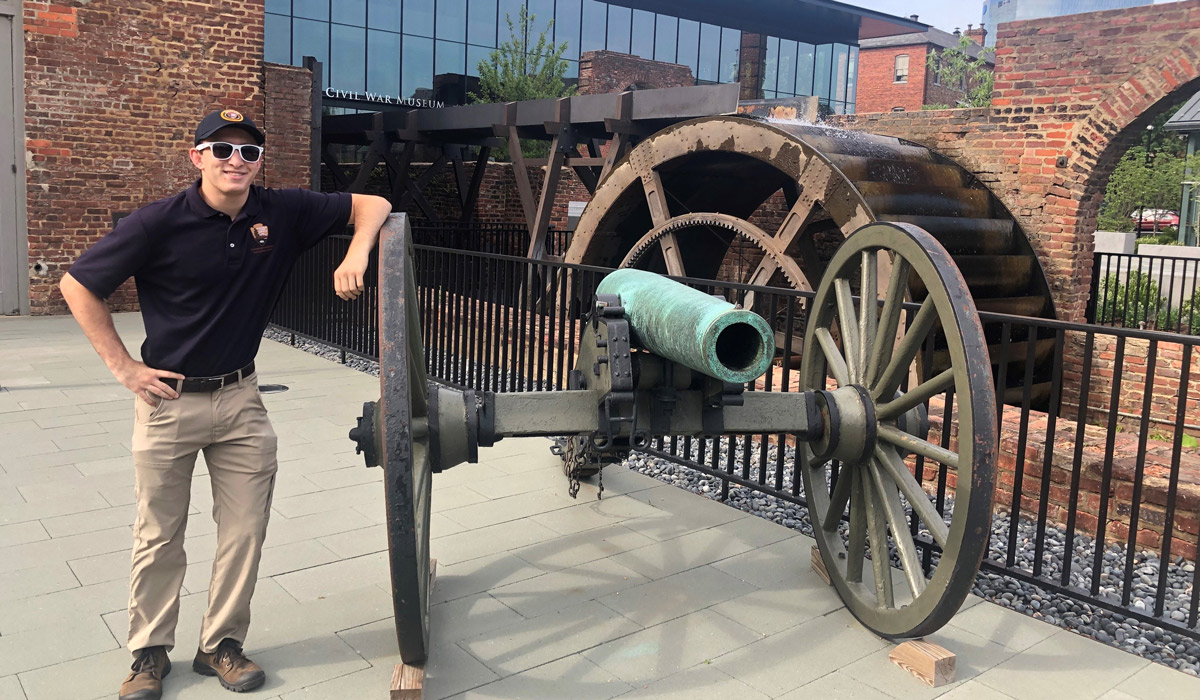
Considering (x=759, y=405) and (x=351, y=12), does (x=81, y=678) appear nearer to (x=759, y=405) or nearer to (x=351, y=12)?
(x=759, y=405)

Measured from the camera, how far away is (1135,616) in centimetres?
341

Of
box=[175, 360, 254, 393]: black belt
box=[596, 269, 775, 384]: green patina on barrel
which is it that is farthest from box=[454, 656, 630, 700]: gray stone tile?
box=[175, 360, 254, 393]: black belt

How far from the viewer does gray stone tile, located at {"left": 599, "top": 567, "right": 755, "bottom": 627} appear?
3568 millimetres

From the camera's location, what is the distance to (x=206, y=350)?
2822 mm

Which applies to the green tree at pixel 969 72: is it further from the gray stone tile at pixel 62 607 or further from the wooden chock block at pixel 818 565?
the gray stone tile at pixel 62 607

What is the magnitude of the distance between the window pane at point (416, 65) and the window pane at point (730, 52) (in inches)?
474

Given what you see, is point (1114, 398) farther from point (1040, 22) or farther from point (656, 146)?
point (1040, 22)

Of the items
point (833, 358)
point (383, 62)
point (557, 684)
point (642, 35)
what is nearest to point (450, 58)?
point (383, 62)

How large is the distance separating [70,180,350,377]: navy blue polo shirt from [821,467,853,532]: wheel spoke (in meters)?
2.08

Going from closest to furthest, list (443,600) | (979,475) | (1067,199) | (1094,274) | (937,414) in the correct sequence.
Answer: (979,475), (443,600), (937,414), (1067,199), (1094,274)

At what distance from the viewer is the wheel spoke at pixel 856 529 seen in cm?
344

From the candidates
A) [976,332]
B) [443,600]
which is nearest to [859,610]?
[976,332]

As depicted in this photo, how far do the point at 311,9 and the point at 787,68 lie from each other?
19.8 meters

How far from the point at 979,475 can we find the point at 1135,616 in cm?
119
